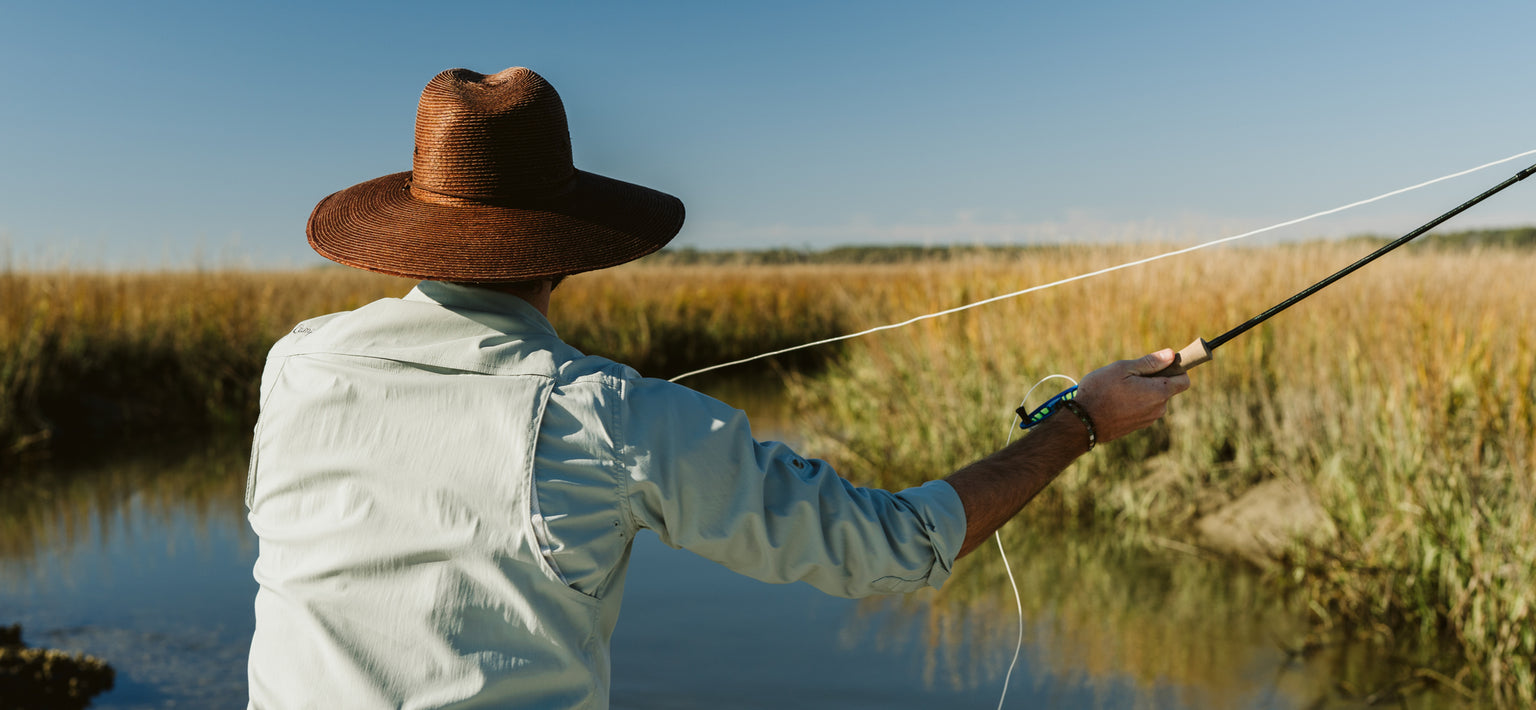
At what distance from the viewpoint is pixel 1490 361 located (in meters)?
4.57

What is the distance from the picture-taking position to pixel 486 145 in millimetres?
1367

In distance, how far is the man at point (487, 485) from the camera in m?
1.16

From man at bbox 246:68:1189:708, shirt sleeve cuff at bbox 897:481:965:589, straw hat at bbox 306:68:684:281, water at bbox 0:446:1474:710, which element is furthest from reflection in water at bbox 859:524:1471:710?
straw hat at bbox 306:68:684:281

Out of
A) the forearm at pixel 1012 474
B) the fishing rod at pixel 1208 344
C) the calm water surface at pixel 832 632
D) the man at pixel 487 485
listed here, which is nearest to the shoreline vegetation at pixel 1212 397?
Answer: the calm water surface at pixel 832 632

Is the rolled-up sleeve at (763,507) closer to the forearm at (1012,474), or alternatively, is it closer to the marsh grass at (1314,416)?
the forearm at (1012,474)

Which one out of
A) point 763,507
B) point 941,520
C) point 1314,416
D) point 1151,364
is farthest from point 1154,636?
point 763,507

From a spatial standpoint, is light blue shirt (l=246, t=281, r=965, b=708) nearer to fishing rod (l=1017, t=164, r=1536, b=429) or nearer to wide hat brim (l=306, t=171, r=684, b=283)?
wide hat brim (l=306, t=171, r=684, b=283)

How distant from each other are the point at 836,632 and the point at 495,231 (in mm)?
3415

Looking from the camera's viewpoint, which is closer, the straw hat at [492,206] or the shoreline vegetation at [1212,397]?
the straw hat at [492,206]

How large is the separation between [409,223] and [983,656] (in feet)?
10.9

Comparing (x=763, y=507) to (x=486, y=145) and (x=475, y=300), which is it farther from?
(x=486, y=145)

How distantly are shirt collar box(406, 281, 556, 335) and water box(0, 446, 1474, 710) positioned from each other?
2682 mm

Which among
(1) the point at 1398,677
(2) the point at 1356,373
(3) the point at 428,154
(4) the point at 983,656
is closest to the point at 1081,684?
(4) the point at 983,656

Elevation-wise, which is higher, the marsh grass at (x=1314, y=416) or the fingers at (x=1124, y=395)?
the fingers at (x=1124, y=395)
